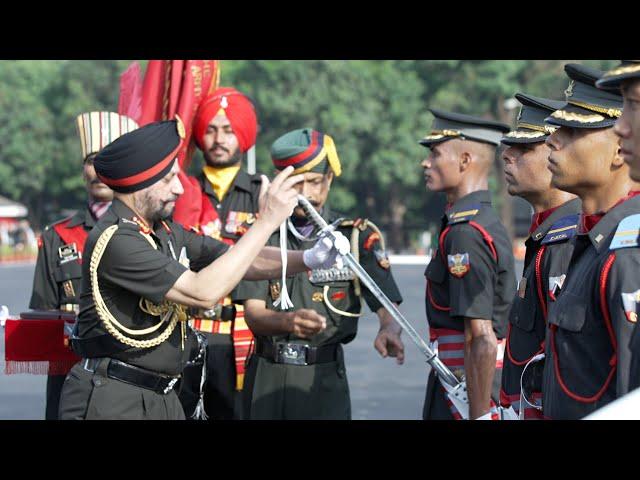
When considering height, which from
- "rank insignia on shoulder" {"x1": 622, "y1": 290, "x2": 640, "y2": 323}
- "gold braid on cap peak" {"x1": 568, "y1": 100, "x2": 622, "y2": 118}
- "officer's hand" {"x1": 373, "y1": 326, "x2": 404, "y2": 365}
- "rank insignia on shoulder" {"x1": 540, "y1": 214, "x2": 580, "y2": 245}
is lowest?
"officer's hand" {"x1": 373, "y1": 326, "x2": 404, "y2": 365}

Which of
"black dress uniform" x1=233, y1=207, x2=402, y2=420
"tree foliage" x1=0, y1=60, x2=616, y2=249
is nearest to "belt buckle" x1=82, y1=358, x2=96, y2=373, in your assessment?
"black dress uniform" x1=233, y1=207, x2=402, y2=420

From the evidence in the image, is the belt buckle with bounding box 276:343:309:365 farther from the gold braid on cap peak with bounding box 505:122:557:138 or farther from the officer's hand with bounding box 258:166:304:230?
the gold braid on cap peak with bounding box 505:122:557:138

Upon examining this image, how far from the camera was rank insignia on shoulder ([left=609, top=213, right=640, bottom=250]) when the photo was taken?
3.16 m

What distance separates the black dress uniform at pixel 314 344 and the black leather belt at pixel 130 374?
1333mm

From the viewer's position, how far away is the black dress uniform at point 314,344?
19.6 ft

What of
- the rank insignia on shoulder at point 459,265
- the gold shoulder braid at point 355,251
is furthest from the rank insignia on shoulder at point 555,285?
the gold shoulder braid at point 355,251

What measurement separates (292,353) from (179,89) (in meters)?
2.61

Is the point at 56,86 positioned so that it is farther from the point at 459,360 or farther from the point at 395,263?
the point at 459,360

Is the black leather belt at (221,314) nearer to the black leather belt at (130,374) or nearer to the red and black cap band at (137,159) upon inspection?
the black leather belt at (130,374)

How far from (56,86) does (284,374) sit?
54.3 meters

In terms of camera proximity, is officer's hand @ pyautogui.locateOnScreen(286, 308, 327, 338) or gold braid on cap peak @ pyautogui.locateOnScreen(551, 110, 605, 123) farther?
officer's hand @ pyautogui.locateOnScreen(286, 308, 327, 338)

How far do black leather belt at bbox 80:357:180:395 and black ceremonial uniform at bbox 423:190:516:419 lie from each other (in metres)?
1.55

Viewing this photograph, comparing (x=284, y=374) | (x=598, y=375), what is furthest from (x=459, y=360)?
(x=598, y=375)

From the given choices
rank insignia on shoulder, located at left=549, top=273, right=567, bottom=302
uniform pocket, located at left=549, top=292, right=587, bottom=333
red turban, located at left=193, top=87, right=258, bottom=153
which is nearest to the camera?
uniform pocket, located at left=549, top=292, right=587, bottom=333
